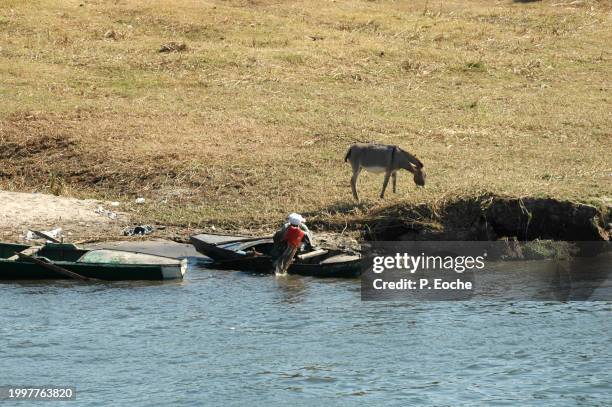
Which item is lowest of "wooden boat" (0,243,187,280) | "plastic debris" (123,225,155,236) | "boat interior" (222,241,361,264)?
"wooden boat" (0,243,187,280)

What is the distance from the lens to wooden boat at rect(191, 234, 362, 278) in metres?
20.0

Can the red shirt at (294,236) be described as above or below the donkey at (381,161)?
below

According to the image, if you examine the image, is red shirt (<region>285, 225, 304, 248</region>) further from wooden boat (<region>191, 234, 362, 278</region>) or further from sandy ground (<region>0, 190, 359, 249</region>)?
sandy ground (<region>0, 190, 359, 249</region>)

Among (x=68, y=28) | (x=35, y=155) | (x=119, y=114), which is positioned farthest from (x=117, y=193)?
(x=68, y=28)

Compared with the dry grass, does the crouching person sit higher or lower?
lower

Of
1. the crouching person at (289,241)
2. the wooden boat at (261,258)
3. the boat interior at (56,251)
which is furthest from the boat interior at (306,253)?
the boat interior at (56,251)

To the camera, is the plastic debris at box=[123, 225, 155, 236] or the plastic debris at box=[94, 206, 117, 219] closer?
the plastic debris at box=[123, 225, 155, 236]

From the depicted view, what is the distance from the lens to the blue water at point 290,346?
50.3ft

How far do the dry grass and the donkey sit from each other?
0.50 m

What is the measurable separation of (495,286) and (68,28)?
22.6m

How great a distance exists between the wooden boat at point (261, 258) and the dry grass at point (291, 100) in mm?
1812

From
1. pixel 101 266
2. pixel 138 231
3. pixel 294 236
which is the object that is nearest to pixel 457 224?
pixel 294 236

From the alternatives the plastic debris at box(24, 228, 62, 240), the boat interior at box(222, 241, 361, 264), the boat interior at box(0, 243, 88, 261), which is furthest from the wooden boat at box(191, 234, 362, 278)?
the plastic debris at box(24, 228, 62, 240)

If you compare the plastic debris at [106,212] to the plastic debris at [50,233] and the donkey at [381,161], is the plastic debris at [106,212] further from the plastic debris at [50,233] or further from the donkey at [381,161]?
the donkey at [381,161]
